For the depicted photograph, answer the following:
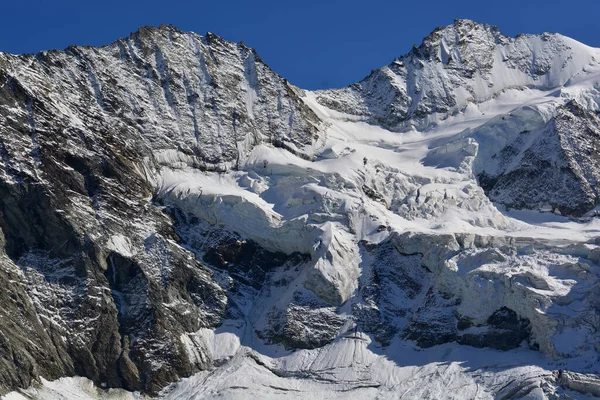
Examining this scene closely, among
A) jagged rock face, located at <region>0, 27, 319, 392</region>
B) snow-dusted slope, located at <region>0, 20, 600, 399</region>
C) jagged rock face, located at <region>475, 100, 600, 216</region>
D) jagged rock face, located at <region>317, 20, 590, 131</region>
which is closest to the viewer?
snow-dusted slope, located at <region>0, 20, 600, 399</region>

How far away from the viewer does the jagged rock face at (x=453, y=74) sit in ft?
570

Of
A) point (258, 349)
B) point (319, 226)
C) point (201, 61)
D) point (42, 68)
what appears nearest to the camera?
point (258, 349)

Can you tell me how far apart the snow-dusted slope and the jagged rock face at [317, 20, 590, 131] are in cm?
452

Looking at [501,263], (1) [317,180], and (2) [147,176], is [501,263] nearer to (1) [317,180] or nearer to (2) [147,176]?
(1) [317,180]

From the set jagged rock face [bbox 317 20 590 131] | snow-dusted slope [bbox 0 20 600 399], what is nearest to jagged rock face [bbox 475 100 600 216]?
snow-dusted slope [bbox 0 20 600 399]

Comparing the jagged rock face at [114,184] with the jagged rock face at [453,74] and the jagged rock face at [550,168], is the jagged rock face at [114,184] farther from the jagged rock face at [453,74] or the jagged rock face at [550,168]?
the jagged rock face at [550,168]

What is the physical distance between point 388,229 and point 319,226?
7.16 metres

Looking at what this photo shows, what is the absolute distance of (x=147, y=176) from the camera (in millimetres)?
Answer: 146250

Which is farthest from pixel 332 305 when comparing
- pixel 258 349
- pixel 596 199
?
pixel 596 199

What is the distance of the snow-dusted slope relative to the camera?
12750cm

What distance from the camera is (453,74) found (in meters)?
178

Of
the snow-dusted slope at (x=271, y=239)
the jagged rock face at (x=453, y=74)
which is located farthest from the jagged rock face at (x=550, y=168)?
the jagged rock face at (x=453, y=74)

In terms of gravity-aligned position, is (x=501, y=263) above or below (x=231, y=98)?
below

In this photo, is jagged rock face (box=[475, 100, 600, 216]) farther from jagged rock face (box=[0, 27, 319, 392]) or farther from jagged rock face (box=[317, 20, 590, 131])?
jagged rock face (box=[0, 27, 319, 392])
